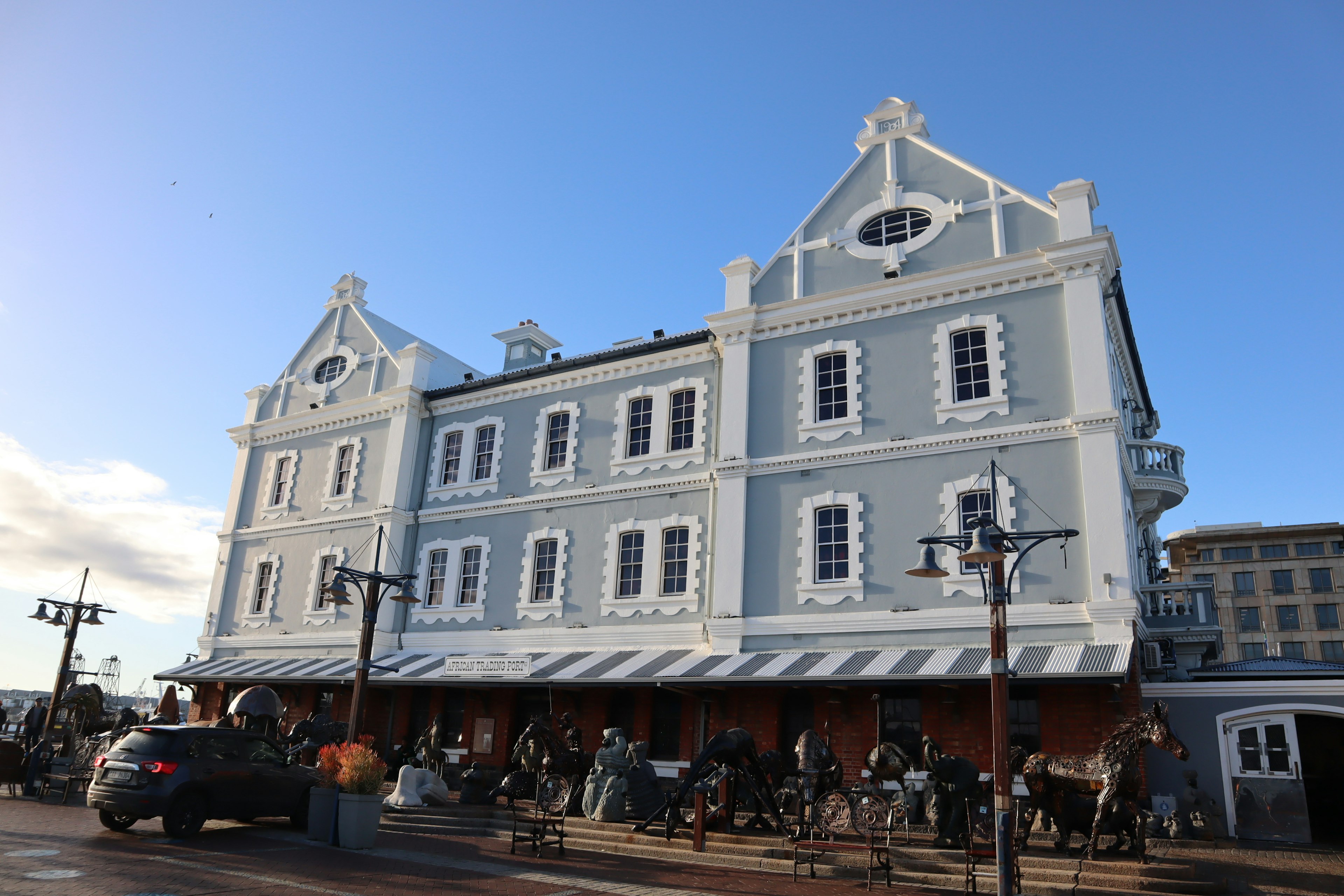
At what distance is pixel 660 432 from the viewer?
23.0 m

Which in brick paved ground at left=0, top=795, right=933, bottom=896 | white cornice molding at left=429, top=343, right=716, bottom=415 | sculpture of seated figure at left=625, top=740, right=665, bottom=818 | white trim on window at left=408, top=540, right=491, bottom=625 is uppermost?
white cornice molding at left=429, top=343, right=716, bottom=415

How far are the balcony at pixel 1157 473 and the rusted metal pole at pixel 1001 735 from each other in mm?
11740

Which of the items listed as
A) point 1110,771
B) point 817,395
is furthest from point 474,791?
point 1110,771

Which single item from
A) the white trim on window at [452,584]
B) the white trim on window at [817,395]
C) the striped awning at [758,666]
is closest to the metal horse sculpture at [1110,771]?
the striped awning at [758,666]

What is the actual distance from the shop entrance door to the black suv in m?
15.4

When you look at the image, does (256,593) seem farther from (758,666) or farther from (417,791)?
(758,666)

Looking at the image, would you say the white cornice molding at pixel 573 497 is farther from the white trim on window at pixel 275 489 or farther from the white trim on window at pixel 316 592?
the white trim on window at pixel 275 489

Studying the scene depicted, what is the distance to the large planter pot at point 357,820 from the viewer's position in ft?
44.0

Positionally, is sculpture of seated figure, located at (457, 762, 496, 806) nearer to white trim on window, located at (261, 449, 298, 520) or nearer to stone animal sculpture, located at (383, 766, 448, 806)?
stone animal sculpture, located at (383, 766, 448, 806)

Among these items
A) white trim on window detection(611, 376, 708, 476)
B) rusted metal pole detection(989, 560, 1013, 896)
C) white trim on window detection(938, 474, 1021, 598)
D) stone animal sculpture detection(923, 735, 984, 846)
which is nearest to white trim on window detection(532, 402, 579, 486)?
white trim on window detection(611, 376, 708, 476)

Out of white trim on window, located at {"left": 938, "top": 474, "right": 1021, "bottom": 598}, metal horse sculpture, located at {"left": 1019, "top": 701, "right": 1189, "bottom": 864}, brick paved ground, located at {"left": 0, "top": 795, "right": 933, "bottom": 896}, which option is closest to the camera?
brick paved ground, located at {"left": 0, "top": 795, "right": 933, "bottom": 896}

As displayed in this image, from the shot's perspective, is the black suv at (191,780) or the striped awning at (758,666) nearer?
the black suv at (191,780)

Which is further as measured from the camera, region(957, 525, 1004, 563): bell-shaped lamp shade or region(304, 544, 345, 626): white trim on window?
region(304, 544, 345, 626): white trim on window

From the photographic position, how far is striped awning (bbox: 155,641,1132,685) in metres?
15.4
